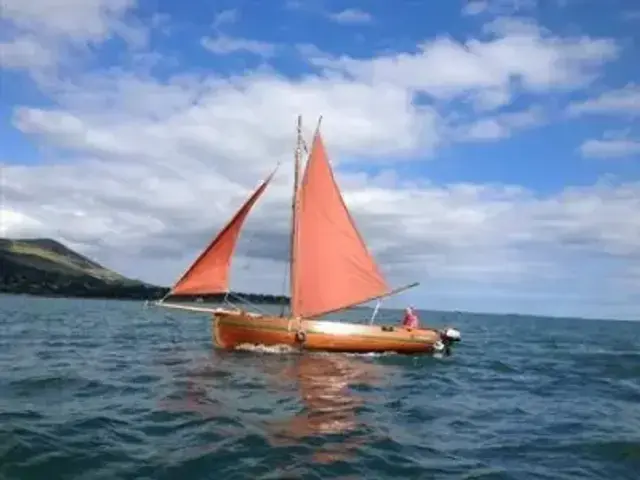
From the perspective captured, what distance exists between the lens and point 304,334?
40812mm

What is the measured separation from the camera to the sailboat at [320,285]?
41.1 meters

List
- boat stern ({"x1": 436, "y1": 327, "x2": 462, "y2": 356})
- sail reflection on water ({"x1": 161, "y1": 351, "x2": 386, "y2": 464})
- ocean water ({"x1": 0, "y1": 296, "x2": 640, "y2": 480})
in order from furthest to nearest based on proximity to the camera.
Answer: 1. boat stern ({"x1": 436, "y1": 327, "x2": 462, "y2": 356})
2. sail reflection on water ({"x1": 161, "y1": 351, "x2": 386, "y2": 464})
3. ocean water ({"x1": 0, "y1": 296, "x2": 640, "y2": 480})

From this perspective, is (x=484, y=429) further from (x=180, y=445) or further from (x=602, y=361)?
(x=602, y=361)

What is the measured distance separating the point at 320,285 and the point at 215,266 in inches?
260

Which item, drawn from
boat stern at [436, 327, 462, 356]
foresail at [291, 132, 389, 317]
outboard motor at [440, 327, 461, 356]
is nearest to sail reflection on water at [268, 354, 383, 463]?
foresail at [291, 132, 389, 317]

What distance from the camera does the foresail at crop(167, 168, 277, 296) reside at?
3872cm

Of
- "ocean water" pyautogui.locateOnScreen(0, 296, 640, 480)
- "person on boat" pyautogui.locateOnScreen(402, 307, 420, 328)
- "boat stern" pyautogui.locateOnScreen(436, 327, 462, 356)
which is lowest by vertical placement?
"ocean water" pyautogui.locateOnScreen(0, 296, 640, 480)

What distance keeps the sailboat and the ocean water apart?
12.4ft

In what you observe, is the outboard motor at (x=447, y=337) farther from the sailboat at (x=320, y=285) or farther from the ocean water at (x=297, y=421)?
the ocean water at (x=297, y=421)

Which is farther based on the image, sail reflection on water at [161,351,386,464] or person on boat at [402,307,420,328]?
person on boat at [402,307,420,328]

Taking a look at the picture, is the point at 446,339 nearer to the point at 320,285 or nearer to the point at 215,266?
the point at 320,285

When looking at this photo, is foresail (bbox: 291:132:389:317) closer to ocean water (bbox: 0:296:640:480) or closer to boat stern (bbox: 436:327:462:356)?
ocean water (bbox: 0:296:640:480)

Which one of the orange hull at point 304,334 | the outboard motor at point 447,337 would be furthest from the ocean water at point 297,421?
the outboard motor at point 447,337

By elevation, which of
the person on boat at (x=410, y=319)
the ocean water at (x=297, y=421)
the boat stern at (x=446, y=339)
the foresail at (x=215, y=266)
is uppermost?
the foresail at (x=215, y=266)
